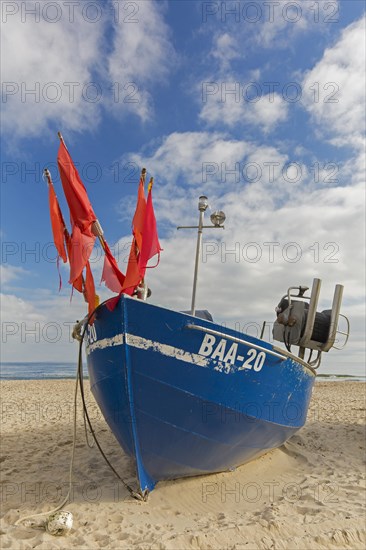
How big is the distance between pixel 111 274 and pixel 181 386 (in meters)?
1.61

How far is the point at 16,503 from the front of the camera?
16.5 feet

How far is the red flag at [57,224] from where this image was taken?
5.47 meters

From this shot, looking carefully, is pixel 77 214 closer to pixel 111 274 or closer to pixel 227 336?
pixel 111 274

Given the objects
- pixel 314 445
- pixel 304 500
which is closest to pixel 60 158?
pixel 304 500

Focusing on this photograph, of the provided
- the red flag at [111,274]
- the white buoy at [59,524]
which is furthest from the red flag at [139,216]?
the white buoy at [59,524]

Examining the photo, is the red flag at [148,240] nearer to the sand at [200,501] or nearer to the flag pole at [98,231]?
the flag pole at [98,231]

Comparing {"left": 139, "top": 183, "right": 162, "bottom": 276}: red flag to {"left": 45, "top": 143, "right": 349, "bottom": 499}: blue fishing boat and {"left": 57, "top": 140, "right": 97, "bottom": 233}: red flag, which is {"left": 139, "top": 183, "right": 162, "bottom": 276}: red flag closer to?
{"left": 45, "top": 143, "right": 349, "bottom": 499}: blue fishing boat

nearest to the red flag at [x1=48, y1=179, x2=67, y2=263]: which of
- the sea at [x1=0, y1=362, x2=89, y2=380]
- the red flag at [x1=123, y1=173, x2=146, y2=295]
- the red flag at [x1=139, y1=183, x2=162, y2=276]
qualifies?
the red flag at [x1=123, y1=173, x2=146, y2=295]

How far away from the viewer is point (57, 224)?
5.58 m

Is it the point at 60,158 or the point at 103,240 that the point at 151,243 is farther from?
the point at 60,158

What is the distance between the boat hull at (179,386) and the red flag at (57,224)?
1047mm

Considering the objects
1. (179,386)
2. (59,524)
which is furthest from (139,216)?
(59,524)

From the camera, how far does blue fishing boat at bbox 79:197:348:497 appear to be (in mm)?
4719

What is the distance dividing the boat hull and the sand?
0.42 meters
